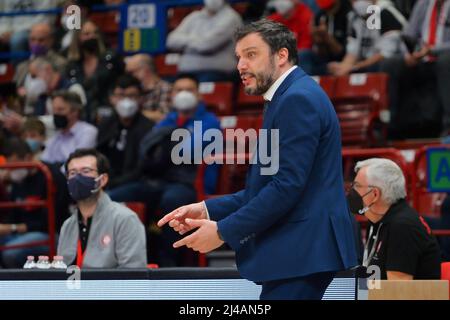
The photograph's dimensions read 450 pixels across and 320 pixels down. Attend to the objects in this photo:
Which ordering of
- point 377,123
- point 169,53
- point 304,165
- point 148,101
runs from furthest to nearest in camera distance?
point 169,53
point 148,101
point 377,123
point 304,165

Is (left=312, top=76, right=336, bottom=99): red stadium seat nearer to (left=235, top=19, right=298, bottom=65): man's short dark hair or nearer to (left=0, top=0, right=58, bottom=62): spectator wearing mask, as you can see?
(left=0, top=0, right=58, bottom=62): spectator wearing mask

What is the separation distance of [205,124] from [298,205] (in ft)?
15.5

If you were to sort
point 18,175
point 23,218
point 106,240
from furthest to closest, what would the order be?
1. point 18,175
2. point 23,218
3. point 106,240

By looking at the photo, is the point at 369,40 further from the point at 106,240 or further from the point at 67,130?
the point at 106,240

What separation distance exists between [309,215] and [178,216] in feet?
1.76

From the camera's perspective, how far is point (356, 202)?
599 cm

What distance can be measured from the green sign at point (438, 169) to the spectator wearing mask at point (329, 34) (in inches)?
115

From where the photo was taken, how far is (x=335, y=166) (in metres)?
4.13

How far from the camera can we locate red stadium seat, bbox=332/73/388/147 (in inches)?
372

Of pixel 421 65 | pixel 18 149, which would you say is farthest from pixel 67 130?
pixel 421 65

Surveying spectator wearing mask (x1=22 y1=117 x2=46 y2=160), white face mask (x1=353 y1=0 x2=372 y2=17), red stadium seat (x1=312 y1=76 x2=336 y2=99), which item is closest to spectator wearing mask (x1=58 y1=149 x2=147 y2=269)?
spectator wearing mask (x1=22 y1=117 x2=46 y2=160)

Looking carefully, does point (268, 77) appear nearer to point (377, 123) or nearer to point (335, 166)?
point (335, 166)
